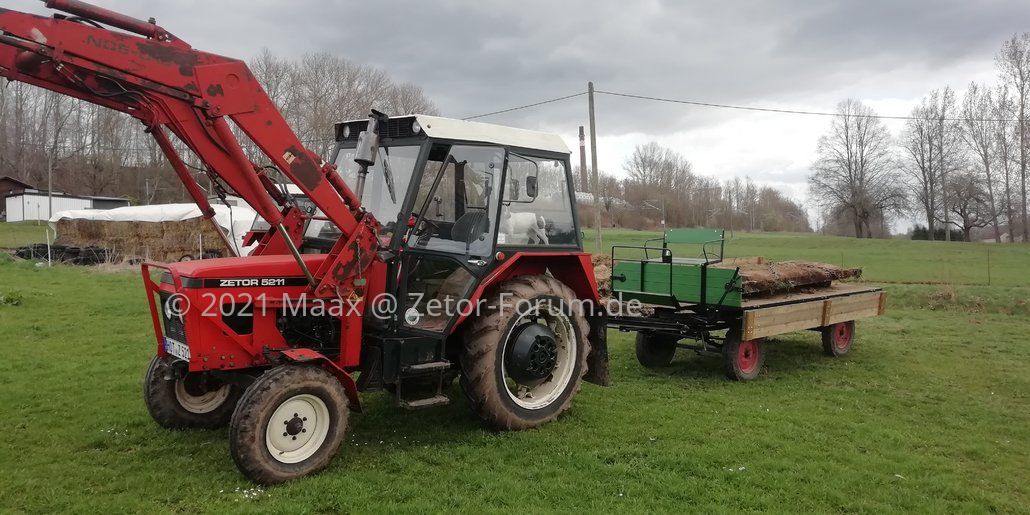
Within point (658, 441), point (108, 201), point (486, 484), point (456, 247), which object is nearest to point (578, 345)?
point (658, 441)

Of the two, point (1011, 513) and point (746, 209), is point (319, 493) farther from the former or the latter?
point (746, 209)

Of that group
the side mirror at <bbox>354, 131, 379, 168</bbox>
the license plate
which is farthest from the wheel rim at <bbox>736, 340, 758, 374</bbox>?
the license plate

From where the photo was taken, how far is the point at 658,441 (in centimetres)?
546

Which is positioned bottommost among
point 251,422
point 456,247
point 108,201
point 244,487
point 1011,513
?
point 1011,513

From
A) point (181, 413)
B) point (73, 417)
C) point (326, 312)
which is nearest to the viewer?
point (326, 312)

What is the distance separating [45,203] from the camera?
4956 centimetres

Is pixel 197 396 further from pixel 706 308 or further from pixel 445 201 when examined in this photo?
pixel 706 308

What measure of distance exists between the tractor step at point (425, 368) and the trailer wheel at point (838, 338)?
19.7 feet

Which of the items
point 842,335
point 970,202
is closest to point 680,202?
point 970,202

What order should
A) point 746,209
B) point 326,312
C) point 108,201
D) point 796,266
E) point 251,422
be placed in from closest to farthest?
point 251,422
point 326,312
point 796,266
point 108,201
point 746,209

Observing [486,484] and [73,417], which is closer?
[486,484]

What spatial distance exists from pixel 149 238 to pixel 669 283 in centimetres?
2106

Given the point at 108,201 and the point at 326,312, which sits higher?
the point at 108,201

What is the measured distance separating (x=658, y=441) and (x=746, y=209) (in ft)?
271
